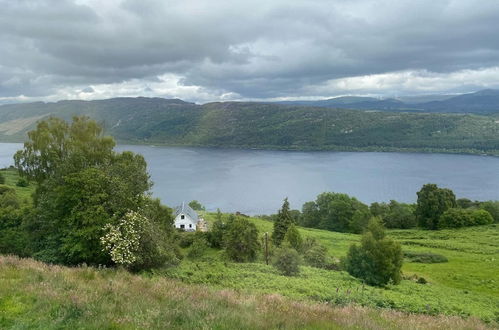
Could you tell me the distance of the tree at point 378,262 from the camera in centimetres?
3428

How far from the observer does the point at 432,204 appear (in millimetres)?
91438

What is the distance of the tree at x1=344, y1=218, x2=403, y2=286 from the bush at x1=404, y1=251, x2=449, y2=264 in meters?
25.5

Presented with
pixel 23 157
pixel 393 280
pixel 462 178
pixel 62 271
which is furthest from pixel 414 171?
pixel 62 271

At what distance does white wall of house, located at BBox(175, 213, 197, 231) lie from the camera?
77.6 meters

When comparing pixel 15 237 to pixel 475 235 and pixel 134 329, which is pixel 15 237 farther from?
pixel 475 235

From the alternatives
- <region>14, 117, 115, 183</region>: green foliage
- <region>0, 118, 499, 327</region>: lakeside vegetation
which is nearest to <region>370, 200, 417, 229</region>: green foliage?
<region>0, 118, 499, 327</region>: lakeside vegetation

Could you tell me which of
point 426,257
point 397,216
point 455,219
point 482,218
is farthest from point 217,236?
point 482,218

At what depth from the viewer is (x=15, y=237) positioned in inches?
1275

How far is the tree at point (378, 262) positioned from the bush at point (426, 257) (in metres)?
25.5

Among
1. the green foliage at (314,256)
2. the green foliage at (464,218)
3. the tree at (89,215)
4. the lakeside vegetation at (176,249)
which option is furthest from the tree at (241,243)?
the green foliage at (464,218)

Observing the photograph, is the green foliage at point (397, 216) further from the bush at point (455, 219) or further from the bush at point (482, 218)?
the bush at point (482, 218)

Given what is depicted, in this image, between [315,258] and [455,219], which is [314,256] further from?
[455,219]

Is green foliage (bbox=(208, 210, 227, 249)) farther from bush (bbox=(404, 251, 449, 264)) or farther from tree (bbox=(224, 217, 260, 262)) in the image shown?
bush (bbox=(404, 251, 449, 264))

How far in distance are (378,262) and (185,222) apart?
165 ft
